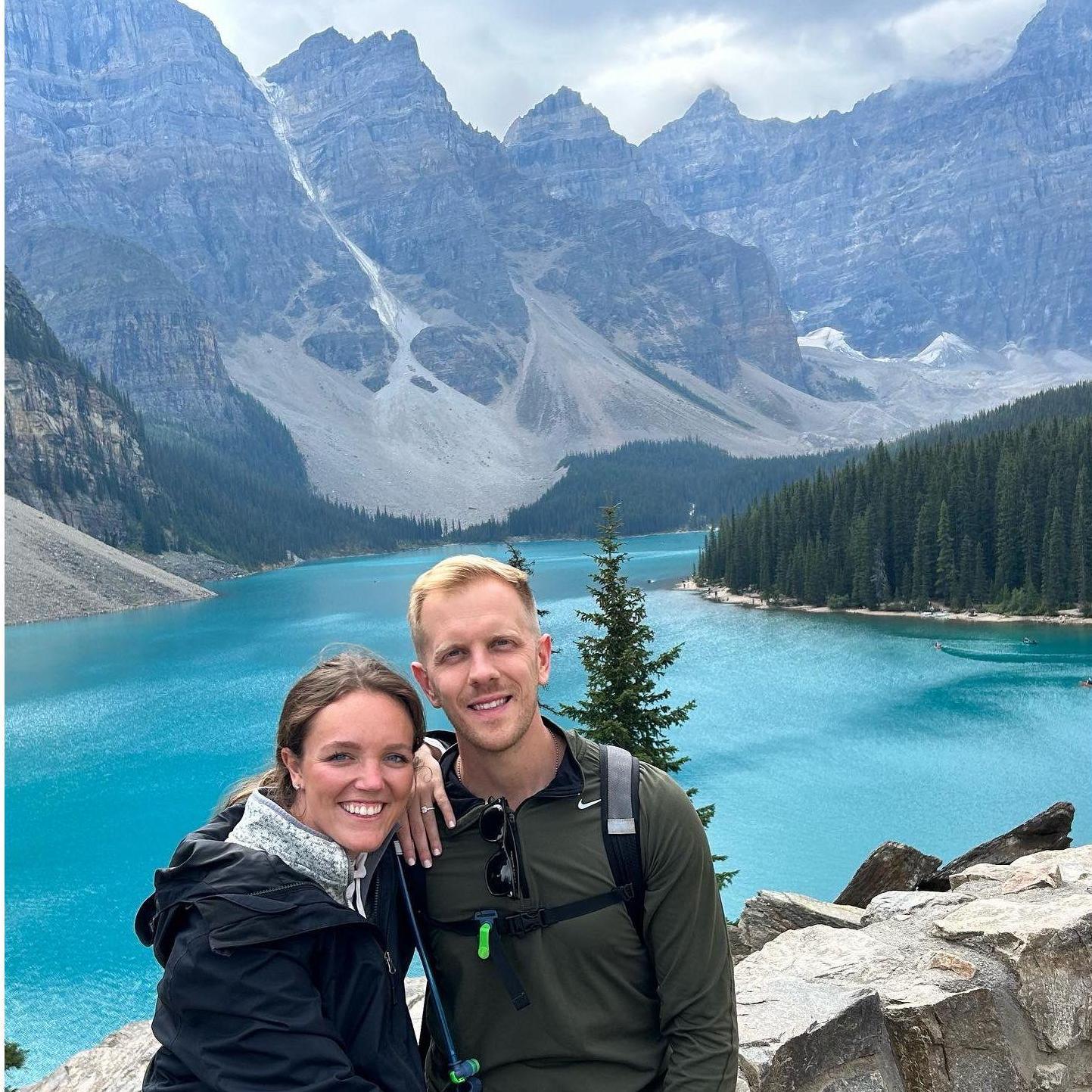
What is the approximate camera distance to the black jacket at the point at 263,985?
241 centimetres

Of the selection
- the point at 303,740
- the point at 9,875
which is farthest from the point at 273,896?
the point at 9,875

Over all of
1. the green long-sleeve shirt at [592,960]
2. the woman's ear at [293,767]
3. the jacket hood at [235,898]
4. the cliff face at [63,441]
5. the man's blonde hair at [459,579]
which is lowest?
the green long-sleeve shirt at [592,960]

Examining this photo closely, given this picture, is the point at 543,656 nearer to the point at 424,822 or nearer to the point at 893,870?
the point at 424,822

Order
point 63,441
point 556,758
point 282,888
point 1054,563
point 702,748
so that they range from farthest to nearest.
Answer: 1. point 63,441
2. point 1054,563
3. point 702,748
4. point 556,758
5. point 282,888

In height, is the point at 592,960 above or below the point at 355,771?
below

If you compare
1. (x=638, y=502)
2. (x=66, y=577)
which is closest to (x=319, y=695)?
(x=66, y=577)

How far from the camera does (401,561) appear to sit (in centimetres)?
14225

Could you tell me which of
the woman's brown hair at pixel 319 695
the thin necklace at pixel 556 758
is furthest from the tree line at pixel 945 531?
the woman's brown hair at pixel 319 695

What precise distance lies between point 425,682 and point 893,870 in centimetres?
709

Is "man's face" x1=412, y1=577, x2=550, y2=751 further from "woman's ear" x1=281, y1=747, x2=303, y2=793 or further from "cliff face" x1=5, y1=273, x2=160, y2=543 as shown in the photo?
"cliff face" x1=5, y1=273, x2=160, y2=543

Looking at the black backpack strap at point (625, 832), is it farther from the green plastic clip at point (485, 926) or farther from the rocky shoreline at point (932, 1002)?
the rocky shoreline at point (932, 1002)

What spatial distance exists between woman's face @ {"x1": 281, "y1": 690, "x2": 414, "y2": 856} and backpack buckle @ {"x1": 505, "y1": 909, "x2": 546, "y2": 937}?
1.59 ft

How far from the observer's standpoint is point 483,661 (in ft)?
10.0

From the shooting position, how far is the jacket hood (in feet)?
7.97
